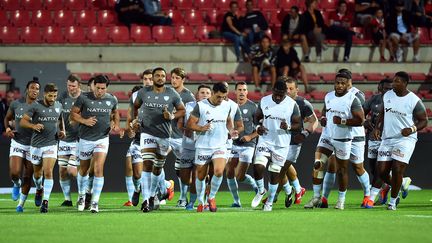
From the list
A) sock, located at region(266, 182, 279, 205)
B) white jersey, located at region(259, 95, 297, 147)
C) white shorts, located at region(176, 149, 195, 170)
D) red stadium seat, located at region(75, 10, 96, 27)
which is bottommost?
sock, located at region(266, 182, 279, 205)

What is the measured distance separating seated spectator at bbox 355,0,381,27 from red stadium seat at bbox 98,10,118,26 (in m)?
7.05

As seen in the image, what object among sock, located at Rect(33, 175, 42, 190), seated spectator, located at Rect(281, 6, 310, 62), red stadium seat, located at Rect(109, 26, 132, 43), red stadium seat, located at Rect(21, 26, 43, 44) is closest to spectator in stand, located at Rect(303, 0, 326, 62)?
seated spectator, located at Rect(281, 6, 310, 62)

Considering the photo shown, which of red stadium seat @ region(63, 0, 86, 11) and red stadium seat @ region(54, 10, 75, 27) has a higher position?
red stadium seat @ region(63, 0, 86, 11)

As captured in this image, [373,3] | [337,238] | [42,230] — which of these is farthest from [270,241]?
[373,3]

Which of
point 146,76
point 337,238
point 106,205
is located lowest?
point 106,205

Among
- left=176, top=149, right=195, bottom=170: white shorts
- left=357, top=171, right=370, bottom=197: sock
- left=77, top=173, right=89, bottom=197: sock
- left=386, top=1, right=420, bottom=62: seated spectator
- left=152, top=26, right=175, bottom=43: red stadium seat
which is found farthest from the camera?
left=386, top=1, right=420, bottom=62: seated spectator

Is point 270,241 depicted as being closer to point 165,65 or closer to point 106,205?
point 106,205

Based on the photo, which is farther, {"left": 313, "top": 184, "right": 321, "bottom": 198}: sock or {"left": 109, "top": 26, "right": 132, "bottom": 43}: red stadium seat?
{"left": 109, "top": 26, "right": 132, "bottom": 43}: red stadium seat

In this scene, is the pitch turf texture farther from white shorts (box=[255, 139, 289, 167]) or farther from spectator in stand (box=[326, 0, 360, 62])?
spectator in stand (box=[326, 0, 360, 62])

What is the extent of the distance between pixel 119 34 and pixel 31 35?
245 centimetres

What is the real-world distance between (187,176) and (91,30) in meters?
11.8

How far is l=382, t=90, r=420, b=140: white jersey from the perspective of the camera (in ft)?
55.5

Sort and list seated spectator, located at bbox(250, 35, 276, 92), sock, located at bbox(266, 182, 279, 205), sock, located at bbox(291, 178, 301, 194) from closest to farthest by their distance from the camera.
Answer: sock, located at bbox(266, 182, 279, 205), sock, located at bbox(291, 178, 301, 194), seated spectator, located at bbox(250, 35, 276, 92)

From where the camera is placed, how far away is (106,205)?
18.9 m
